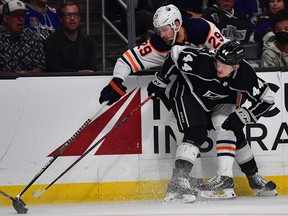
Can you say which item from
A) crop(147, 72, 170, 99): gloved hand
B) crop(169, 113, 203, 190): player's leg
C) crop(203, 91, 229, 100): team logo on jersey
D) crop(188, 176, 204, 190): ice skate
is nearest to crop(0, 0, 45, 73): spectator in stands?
crop(147, 72, 170, 99): gloved hand

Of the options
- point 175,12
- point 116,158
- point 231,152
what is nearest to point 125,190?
point 116,158

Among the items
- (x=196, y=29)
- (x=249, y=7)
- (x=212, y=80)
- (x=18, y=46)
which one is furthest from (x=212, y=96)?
(x=18, y=46)

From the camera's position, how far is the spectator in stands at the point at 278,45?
7.98 meters

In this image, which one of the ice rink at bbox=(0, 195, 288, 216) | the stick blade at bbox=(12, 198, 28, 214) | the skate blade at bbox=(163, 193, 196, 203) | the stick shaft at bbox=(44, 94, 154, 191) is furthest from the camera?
the stick shaft at bbox=(44, 94, 154, 191)

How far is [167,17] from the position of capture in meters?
7.47

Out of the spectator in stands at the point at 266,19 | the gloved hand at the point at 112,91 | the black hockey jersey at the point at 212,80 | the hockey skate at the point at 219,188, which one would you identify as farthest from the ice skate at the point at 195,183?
the spectator in stands at the point at 266,19

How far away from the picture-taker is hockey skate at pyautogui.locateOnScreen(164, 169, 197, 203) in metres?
7.38

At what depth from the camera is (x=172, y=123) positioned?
25.3ft

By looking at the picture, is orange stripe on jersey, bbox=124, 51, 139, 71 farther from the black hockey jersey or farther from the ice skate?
the ice skate

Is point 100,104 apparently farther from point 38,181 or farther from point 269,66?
point 269,66

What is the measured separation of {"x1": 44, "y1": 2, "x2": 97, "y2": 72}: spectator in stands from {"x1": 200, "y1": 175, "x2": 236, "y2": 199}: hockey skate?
3.98ft

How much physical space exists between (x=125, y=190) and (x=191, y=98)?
83 centimetres

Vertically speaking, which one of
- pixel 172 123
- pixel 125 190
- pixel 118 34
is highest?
pixel 118 34

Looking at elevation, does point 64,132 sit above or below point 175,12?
below
